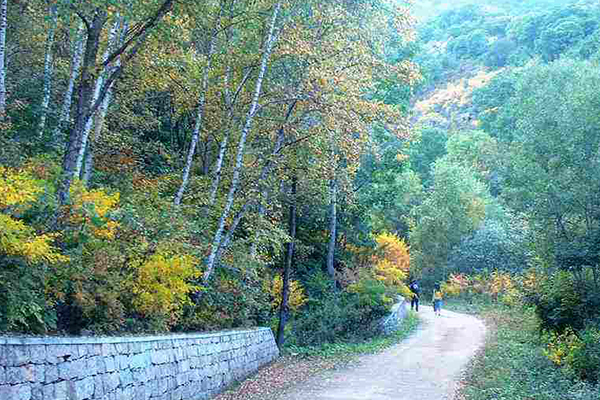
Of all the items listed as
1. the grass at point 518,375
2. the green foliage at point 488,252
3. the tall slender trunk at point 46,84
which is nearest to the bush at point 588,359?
the grass at point 518,375

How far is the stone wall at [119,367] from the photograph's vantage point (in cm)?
542

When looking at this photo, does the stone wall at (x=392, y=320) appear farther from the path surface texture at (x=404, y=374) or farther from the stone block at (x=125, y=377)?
the stone block at (x=125, y=377)

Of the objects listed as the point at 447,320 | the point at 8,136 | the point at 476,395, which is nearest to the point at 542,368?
the point at 476,395

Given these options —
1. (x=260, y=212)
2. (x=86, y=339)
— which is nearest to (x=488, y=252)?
(x=260, y=212)

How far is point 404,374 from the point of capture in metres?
12.9

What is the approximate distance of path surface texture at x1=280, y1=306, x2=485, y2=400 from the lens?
10.5m

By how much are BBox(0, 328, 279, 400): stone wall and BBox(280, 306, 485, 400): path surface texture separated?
1485mm

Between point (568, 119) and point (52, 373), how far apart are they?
14.7 meters

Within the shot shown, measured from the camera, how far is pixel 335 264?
24078 millimetres

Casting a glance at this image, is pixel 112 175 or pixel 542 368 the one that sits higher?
pixel 112 175

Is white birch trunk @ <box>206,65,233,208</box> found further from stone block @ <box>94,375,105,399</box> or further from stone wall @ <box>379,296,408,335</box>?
stone wall @ <box>379,296,408,335</box>

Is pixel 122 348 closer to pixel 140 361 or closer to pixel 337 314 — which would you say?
pixel 140 361

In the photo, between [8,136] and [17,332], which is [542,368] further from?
[8,136]

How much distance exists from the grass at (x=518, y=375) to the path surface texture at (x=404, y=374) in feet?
1.36
